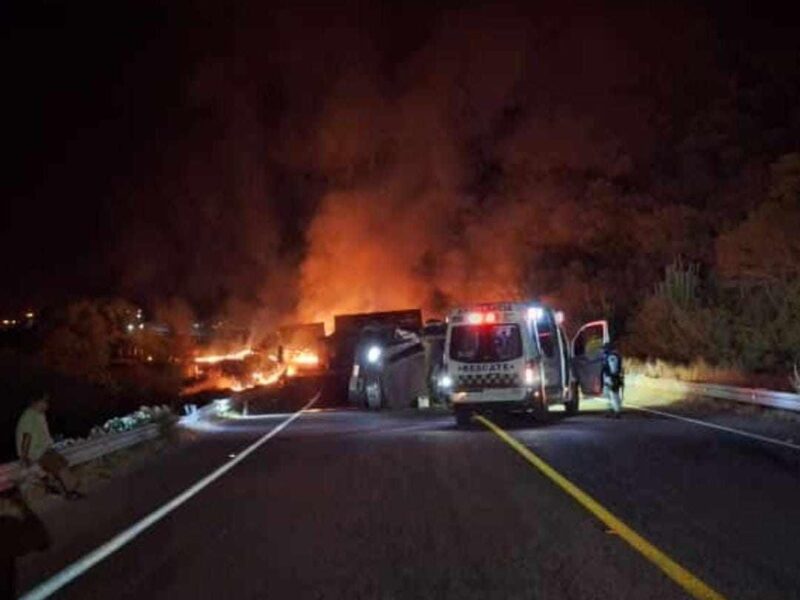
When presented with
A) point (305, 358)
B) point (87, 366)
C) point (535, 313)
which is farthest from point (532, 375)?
point (87, 366)

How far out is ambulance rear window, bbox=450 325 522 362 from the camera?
907 inches

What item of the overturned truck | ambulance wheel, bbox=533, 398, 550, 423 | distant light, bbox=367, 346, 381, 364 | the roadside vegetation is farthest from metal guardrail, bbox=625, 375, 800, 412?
the roadside vegetation

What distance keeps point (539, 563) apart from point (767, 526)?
2605 millimetres

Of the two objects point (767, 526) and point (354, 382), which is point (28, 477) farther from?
point (354, 382)

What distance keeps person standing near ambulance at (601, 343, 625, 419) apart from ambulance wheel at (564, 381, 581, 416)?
30.3 inches

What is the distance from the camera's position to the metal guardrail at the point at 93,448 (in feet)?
42.3

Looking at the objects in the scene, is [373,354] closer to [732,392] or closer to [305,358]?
[732,392]

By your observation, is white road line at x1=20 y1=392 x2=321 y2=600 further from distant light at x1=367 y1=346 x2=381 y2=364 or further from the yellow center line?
distant light at x1=367 y1=346 x2=381 y2=364

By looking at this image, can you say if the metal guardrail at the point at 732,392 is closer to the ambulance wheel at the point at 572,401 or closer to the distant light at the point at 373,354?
the ambulance wheel at the point at 572,401

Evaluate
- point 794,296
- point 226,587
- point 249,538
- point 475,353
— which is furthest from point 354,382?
point 226,587

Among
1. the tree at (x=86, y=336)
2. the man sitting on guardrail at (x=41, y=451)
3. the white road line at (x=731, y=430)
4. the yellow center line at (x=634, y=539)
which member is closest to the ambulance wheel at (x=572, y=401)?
the white road line at (x=731, y=430)

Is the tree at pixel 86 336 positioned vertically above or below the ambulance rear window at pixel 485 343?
above

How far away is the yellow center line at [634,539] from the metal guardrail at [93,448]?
620 cm

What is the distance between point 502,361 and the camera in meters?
23.0
